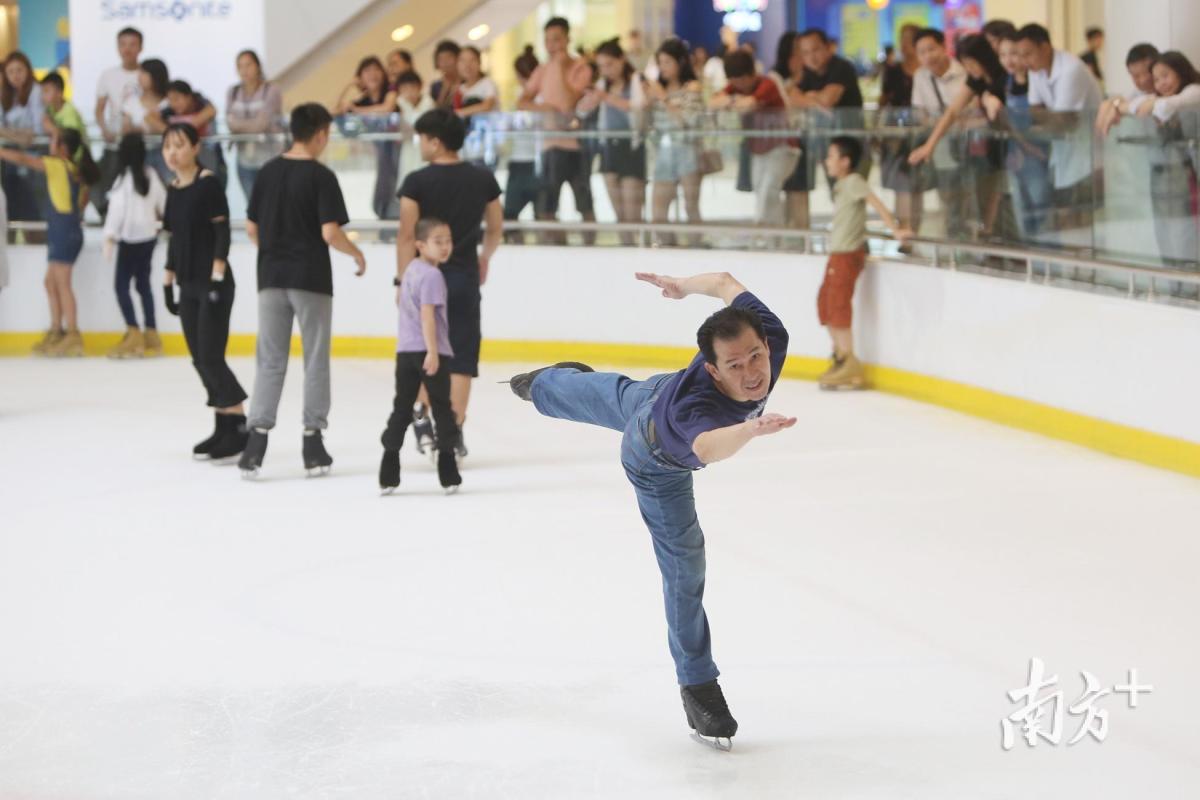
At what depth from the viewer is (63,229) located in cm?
1145

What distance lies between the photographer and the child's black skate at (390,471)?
7.15 meters

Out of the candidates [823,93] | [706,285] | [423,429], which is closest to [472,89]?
[823,93]

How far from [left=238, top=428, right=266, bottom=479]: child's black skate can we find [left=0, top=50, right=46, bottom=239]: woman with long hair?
4.86 m

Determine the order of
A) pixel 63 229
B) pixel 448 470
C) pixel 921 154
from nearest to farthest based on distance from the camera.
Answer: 1. pixel 448 470
2. pixel 921 154
3. pixel 63 229

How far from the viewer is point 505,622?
532 centimetres

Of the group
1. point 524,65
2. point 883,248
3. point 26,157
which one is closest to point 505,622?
point 883,248

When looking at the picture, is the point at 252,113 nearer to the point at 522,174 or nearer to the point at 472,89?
the point at 472,89

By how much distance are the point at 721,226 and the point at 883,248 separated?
1.11 metres

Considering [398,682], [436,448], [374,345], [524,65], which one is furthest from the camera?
[524,65]

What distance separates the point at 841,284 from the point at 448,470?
3.29 meters

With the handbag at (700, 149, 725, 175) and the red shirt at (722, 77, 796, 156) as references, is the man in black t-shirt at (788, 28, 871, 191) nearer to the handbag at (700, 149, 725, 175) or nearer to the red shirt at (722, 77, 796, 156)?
the red shirt at (722, 77, 796, 156)

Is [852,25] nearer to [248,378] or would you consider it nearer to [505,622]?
[248,378]

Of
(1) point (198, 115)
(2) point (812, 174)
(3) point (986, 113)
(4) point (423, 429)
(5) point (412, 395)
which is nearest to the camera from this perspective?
(5) point (412, 395)

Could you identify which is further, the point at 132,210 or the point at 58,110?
the point at 58,110
